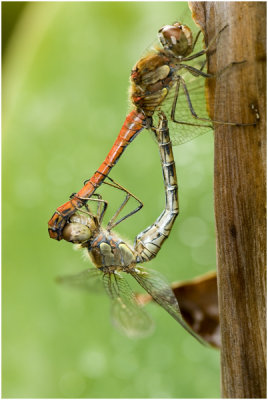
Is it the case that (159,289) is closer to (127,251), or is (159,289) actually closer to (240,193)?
(127,251)

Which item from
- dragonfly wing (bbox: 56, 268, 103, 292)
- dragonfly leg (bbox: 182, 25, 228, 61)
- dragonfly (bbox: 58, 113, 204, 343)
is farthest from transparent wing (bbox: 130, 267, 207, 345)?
dragonfly leg (bbox: 182, 25, 228, 61)

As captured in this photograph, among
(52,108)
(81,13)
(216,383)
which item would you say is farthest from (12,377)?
(81,13)

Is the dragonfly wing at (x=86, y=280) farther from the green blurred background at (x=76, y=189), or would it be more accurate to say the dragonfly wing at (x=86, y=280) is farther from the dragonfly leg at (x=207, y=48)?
the dragonfly leg at (x=207, y=48)

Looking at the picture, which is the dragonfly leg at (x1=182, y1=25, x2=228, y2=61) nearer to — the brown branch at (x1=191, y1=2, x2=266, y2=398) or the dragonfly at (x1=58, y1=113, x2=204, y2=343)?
the brown branch at (x1=191, y1=2, x2=266, y2=398)

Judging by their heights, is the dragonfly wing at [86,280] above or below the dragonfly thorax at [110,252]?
below

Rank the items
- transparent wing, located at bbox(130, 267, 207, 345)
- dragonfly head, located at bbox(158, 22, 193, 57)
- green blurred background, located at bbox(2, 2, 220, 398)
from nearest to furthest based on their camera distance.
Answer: dragonfly head, located at bbox(158, 22, 193, 57) → transparent wing, located at bbox(130, 267, 207, 345) → green blurred background, located at bbox(2, 2, 220, 398)

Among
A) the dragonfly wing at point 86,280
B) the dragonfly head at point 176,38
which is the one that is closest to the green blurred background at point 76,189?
the dragonfly wing at point 86,280
